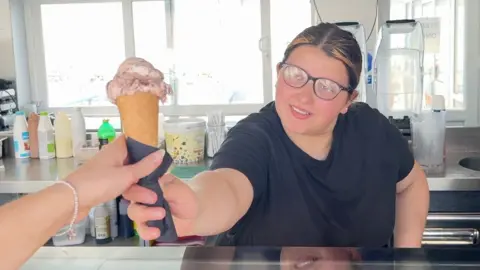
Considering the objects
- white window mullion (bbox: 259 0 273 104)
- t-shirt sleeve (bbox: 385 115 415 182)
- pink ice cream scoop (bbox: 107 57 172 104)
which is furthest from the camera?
white window mullion (bbox: 259 0 273 104)

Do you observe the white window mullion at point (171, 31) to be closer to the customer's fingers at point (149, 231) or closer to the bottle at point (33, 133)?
the bottle at point (33, 133)

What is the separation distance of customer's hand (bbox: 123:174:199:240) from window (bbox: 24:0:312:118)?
376cm

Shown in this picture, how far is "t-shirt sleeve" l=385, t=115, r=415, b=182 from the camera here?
4.36ft

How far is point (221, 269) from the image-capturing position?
3.06 ft

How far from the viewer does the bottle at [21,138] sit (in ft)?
8.51

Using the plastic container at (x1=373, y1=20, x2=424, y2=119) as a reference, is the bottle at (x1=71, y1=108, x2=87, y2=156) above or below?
below

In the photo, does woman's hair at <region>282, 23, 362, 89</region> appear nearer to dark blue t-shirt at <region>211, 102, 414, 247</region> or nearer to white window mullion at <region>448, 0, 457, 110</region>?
dark blue t-shirt at <region>211, 102, 414, 247</region>

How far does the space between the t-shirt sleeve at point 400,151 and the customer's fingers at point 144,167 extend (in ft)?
2.49

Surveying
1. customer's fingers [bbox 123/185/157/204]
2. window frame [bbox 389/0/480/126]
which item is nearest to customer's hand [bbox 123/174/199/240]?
customer's fingers [bbox 123/185/157/204]

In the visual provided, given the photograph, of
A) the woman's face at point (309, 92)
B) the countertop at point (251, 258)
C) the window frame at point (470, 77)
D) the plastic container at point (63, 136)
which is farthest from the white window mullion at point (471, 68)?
the countertop at point (251, 258)

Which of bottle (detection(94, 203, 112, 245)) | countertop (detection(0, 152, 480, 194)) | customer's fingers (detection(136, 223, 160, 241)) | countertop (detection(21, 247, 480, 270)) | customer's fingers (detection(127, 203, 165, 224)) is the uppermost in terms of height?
customer's fingers (detection(127, 203, 165, 224))

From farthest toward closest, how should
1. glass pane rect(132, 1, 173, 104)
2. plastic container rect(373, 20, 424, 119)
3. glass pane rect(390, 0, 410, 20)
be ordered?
glass pane rect(132, 1, 173, 104)
glass pane rect(390, 0, 410, 20)
plastic container rect(373, 20, 424, 119)

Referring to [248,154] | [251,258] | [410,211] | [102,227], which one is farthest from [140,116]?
[102,227]

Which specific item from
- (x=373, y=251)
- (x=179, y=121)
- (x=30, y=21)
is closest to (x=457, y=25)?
(x=179, y=121)
